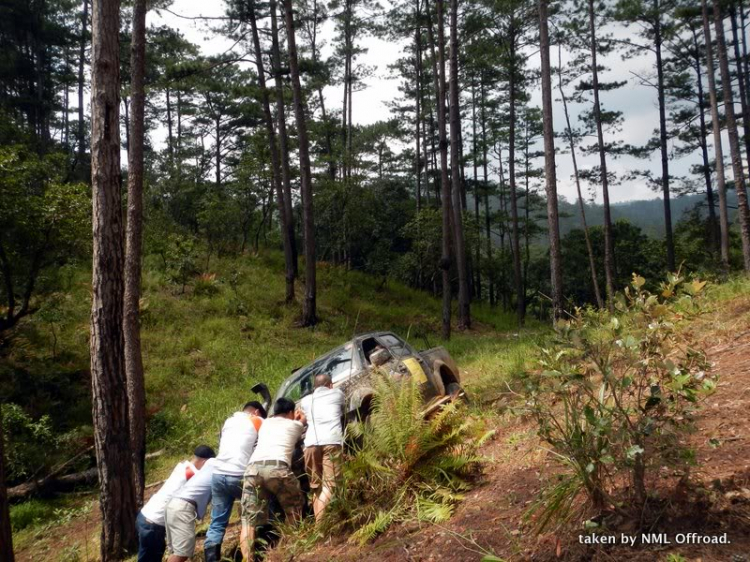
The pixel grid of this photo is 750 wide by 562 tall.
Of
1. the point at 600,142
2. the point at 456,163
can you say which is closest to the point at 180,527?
the point at 456,163

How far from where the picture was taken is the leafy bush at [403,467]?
5039 mm

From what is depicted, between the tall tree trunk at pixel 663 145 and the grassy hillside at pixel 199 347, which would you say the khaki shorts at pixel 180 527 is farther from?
the tall tree trunk at pixel 663 145

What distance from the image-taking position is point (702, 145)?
27547 mm

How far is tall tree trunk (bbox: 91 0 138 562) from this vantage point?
23.2 ft

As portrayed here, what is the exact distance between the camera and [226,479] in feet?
20.5

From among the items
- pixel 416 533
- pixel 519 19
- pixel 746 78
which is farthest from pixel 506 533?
pixel 746 78

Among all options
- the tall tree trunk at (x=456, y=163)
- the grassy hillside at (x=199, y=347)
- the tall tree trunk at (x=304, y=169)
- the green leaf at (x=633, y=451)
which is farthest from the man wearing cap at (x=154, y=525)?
the tall tree trunk at (x=456, y=163)

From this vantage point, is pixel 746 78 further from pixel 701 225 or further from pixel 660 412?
pixel 660 412

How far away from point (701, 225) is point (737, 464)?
116 ft

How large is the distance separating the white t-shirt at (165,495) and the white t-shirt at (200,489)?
12 centimetres

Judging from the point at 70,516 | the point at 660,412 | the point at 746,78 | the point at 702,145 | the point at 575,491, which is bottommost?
the point at 70,516

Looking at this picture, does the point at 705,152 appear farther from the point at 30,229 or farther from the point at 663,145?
the point at 30,229

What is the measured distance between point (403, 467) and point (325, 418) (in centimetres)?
124

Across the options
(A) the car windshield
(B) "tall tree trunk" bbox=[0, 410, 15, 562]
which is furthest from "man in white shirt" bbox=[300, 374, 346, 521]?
(B) "tall tree trunk" bbox=[0, 410, 15, 562]
